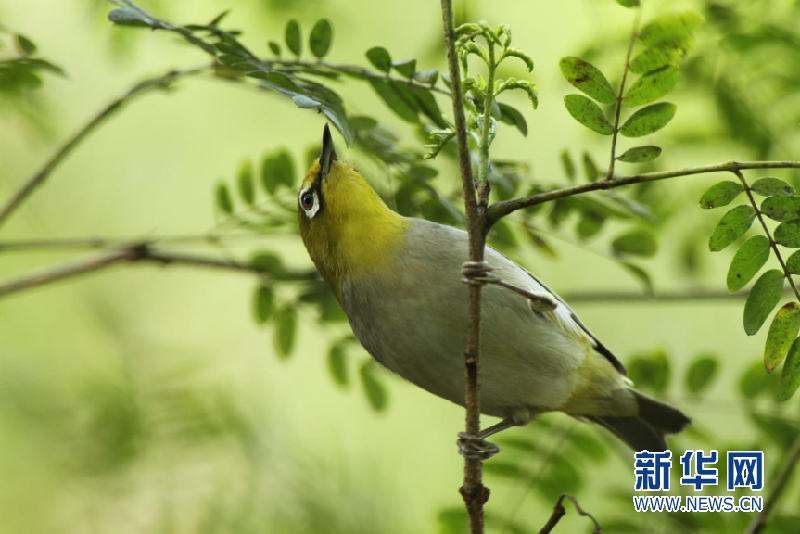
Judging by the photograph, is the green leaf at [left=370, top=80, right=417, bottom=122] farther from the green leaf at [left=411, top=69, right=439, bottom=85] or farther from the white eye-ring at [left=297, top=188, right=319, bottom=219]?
the white eye-ring at [left=297, top=188, right=319, bottom=219]

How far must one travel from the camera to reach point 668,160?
469cm

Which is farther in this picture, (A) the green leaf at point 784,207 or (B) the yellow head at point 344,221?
(B) the yellow head at point 344,221

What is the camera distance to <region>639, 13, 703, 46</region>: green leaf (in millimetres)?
1909

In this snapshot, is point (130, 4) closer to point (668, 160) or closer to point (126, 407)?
point (126, 407)

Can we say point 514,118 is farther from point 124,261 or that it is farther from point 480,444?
point 124,261

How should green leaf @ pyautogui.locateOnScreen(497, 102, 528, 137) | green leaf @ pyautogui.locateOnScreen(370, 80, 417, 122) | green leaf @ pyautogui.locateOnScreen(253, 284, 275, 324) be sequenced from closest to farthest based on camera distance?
green leaf @ pyautogui.locateOnScreen(497, 102, 528, 137) → green leaf @ pyautogui.locateOnScreen(370, 80, 417, 122) → green leaf @ pyautogui.locateOnScreen(253, 284, 275, 324)

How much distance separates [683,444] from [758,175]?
143 centimetres

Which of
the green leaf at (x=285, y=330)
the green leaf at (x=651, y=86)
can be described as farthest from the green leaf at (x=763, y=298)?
the green leaf at (x=285, y=330)

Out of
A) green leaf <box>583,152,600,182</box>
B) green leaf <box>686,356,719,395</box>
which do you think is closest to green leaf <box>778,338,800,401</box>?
green leaf <box>583,152,600,182</box>

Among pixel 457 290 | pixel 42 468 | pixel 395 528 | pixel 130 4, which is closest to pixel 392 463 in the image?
pixel 395 528

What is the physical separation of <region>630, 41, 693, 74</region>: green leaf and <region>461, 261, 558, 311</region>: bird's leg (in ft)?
1.99

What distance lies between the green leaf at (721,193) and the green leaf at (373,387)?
201 cm

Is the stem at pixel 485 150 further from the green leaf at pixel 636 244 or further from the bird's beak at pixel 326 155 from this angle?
the green leaf at pixel 636 244

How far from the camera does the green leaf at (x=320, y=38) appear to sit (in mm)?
2641
